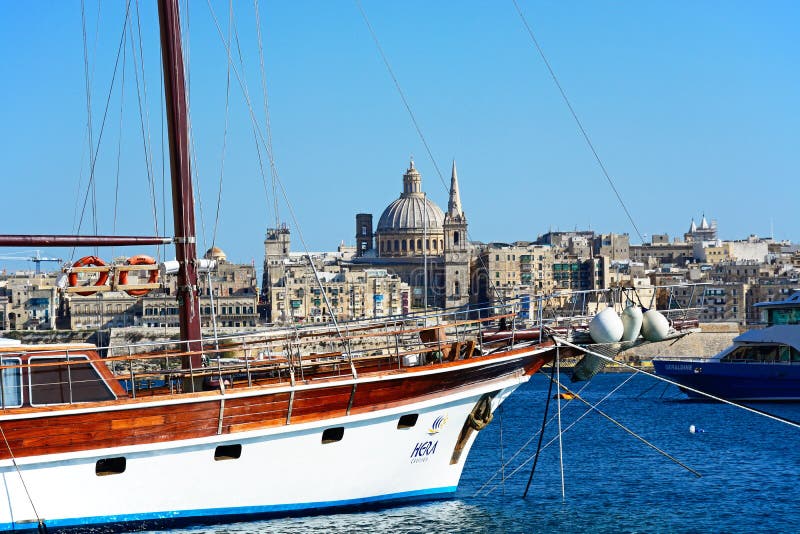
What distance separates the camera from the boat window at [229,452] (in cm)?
1985

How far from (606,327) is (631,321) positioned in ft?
1.66

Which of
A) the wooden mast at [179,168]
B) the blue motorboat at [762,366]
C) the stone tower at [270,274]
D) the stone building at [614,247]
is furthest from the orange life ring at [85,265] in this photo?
the stone building at [614,247]

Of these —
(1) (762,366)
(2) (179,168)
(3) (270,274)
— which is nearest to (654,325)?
(2) (179,168)

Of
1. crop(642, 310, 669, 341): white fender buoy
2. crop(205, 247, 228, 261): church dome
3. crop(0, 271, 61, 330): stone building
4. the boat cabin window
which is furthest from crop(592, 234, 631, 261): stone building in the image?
crop(642, 310, 669, 341): white fender buoy

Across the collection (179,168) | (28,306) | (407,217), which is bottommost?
(28,306)

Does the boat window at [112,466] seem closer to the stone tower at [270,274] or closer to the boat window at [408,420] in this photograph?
the boat window at [408,420]

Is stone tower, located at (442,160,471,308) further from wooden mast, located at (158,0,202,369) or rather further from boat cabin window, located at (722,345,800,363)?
wooden mast, located at (158,0,202,369)

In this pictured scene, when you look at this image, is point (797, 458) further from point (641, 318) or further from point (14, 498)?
point (14, 498)

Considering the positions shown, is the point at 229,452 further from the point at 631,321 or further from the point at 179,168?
the point at 631,321

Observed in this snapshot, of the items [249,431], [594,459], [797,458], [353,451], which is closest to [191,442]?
[249,431]

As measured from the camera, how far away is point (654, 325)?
21.4 meters

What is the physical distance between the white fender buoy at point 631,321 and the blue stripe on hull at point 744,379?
27041 mm

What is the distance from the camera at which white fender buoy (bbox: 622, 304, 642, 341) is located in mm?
21078

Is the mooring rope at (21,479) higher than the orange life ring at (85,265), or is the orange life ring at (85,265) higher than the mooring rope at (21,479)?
the orange life ring at (85,265)
